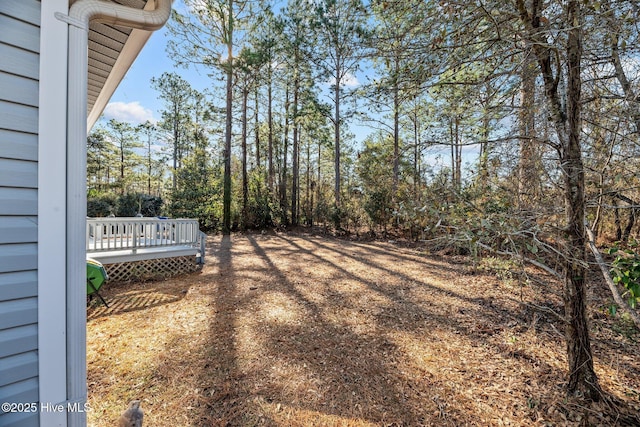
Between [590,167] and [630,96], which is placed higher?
[630,96]

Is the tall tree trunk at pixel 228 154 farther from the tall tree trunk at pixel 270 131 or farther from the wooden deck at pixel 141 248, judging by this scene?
the wooden deck at pixel 141 248

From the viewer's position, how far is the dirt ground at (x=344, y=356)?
6.55 feet

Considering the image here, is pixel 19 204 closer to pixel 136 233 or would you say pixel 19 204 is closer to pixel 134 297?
pixel 134 297

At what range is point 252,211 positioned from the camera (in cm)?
1184

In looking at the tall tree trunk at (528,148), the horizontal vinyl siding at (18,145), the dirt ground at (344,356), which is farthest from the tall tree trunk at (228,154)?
the tall tree trunk at (528,148)

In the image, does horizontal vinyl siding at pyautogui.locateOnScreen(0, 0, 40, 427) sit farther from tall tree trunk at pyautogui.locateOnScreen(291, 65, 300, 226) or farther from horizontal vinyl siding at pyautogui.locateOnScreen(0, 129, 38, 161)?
tall tree trunk at pyautogui.locateOnScreen(291, 65, 300, 226)

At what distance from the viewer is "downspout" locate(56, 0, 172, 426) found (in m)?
1.20

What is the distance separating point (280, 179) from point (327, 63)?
582cm

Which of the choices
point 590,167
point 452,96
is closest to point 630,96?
point 590,167

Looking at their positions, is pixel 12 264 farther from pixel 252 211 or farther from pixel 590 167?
pixel 252 211

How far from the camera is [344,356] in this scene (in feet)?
8.89

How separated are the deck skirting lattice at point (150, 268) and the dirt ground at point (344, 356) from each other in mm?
270

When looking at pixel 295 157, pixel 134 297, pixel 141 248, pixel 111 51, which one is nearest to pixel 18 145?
pixel 111 51

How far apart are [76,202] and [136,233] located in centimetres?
426
